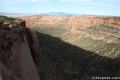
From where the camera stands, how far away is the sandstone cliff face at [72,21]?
2034cm

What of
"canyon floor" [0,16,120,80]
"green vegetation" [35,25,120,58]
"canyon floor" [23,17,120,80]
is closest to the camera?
"canyon floor" [0,16,120,80]

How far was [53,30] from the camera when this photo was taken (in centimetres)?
2147

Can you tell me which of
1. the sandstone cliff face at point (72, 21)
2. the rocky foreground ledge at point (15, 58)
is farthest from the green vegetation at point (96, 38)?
the rocky foreground ledge at point (15, 58)

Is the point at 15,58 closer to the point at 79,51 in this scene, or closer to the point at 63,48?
the point at 79,51

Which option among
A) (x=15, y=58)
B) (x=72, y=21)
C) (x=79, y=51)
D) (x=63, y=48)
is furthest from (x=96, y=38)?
(x=15, y=58)

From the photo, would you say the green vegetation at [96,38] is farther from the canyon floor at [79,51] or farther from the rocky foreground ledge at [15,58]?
the rocky foreground ledge at [15,58]

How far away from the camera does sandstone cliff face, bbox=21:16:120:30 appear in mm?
20336

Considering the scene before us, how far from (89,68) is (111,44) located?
3676mm

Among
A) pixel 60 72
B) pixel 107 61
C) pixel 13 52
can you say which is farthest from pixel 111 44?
pixel 13 52

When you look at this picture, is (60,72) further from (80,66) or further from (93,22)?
(93,22)

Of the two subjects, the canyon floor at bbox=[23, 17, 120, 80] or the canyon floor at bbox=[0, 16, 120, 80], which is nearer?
the canyon floor at bbox=[0, 16, 120, 80]

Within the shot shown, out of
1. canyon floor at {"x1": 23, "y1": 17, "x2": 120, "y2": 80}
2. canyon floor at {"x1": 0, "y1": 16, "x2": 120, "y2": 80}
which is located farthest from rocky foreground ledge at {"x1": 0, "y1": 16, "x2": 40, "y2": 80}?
canyon floor at {"x1": 23, "y1": 17, "x2": 120, "y2": 80}

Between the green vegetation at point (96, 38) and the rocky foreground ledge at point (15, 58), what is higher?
the rocky foreground ledge at point (15, 58)

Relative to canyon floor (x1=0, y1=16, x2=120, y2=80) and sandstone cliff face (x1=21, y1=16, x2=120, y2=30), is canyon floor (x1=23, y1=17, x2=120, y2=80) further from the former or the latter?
sandstone cliff face (x1=21, y1=16, x2=120, y2=30)
